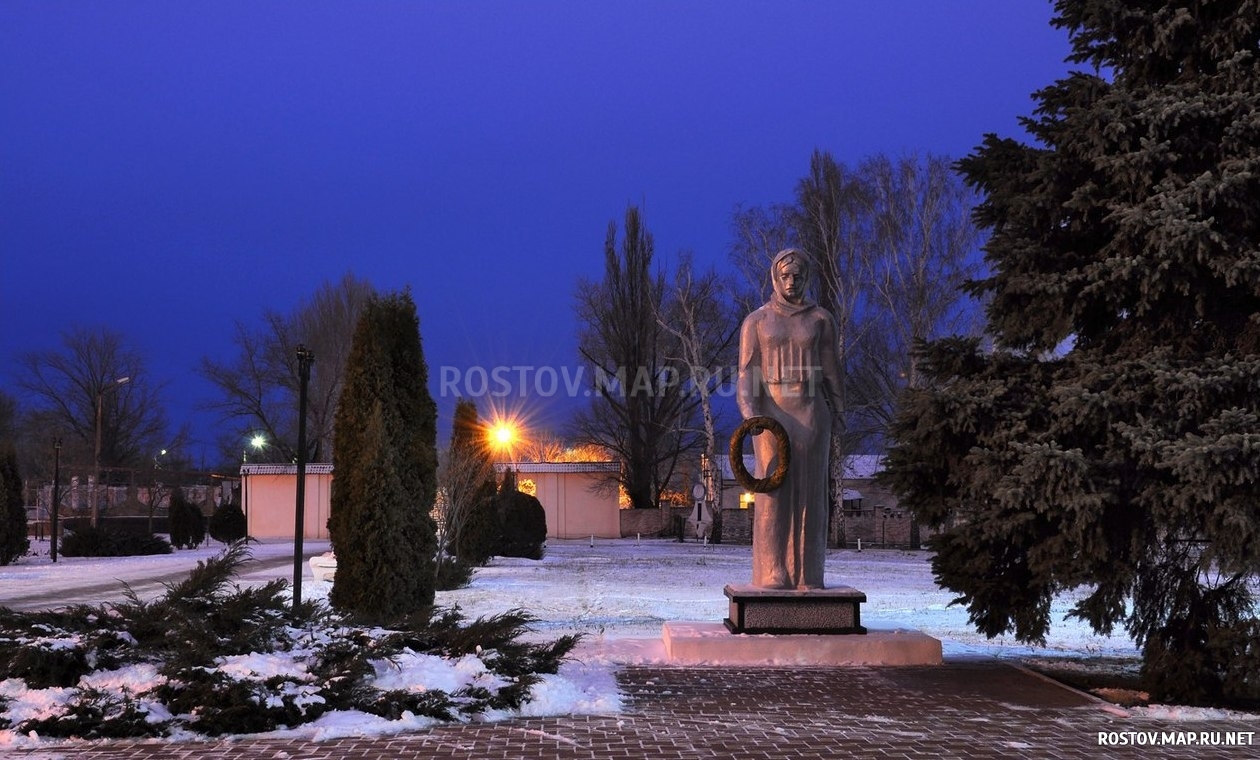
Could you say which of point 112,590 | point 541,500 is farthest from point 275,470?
point 112,590

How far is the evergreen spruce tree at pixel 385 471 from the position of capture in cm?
1162

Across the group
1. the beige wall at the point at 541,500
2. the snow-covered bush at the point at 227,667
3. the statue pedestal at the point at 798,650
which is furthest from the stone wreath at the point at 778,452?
the beige wall at the point at 541,500

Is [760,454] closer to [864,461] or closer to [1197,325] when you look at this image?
[1197,325]

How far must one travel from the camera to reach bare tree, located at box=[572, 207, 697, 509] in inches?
1551

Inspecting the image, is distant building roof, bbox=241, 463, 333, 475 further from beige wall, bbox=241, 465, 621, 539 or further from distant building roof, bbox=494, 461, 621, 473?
distant building roof, bbox=494, 461, 621, 473

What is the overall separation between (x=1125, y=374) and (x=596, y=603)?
29.0 feet

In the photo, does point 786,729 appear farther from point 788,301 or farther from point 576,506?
point 576,506

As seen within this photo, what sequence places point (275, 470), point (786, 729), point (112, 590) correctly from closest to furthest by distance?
point (786, 729) → point (112, 590) → point (275, 470)

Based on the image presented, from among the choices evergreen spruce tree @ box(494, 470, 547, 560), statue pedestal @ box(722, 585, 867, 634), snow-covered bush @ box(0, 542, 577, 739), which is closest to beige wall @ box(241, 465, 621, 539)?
evergreen spruce tree @ box(494, 470, 547, 560)

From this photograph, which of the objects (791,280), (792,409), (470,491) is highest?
(791,280)

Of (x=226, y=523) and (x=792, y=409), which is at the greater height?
(x=792, y=409)

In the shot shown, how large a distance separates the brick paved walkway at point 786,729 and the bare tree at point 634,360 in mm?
31201

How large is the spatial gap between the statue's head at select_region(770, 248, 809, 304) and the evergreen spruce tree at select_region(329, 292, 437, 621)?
5146 millimetres

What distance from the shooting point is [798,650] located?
826 centimetres
